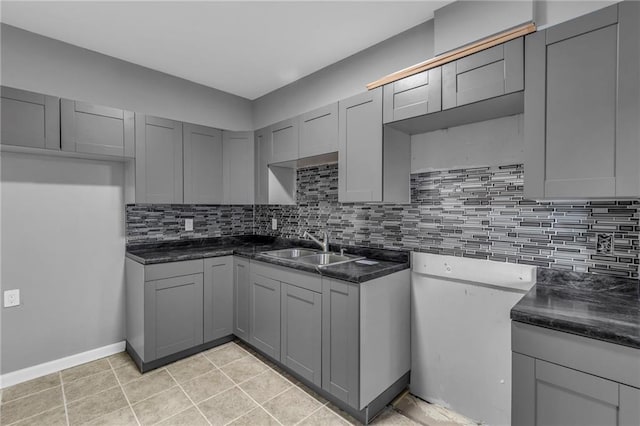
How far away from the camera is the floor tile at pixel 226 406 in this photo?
1.92 m

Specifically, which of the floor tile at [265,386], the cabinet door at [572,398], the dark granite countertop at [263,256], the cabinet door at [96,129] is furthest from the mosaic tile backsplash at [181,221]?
the cabinet door at [572,398]

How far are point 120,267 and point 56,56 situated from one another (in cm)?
177

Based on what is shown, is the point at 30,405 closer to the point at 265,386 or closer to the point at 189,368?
the point at 189,368

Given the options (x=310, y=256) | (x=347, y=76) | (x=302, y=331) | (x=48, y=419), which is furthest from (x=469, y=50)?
(x=48, y=419)

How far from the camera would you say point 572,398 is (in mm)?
1107

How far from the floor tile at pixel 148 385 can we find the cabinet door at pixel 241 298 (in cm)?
66

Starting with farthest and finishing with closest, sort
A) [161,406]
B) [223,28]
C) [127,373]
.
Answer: [127,373]
[223,28]
[161,406]

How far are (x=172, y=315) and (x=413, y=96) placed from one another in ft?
8.20

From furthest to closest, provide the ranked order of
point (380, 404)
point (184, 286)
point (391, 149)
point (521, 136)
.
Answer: point (184, 286)
point (391, 149)
point (380, 404)
point (521, 136)

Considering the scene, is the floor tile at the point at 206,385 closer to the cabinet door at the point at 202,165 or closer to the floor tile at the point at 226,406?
the floor tile at the point at 226,406

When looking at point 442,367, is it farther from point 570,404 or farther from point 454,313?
point 570,404

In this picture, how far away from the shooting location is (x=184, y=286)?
2615mm

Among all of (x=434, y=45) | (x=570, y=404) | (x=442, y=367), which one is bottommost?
(x=442, y=367)

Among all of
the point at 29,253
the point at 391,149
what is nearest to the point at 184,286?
the point at 29,253
